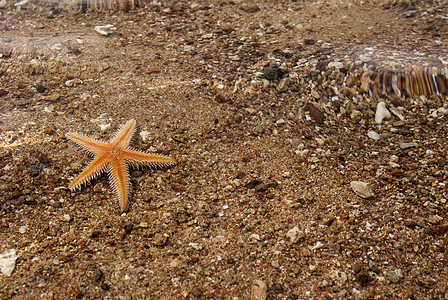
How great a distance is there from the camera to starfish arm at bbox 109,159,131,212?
2.63 meters

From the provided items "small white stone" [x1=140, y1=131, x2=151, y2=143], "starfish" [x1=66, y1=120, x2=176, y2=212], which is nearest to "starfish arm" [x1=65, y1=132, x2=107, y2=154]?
"starfish" [x1=66, y1=120, x2=176, y2=212]

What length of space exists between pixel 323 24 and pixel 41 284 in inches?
156

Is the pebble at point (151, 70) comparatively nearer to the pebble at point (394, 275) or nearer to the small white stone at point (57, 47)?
the small white stone at point (57, 47)

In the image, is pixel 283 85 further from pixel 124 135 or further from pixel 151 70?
pixel 124 135

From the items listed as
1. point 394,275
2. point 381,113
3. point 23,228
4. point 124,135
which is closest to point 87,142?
point 124,135

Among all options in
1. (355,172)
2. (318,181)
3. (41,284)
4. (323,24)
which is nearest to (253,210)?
(318,181)

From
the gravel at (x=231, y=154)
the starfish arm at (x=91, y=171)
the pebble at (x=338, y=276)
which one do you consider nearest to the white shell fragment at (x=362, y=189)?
the gravel at (x=231, y=154)

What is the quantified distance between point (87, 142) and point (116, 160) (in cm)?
35

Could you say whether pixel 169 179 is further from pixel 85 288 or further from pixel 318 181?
pixel 318 181

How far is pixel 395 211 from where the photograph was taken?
2.56 meters

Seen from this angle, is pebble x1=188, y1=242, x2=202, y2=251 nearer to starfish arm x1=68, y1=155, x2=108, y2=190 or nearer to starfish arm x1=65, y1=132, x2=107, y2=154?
starfish arm x1=68, y1=155, x2=108, y2=190

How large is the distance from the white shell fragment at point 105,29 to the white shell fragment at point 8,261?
9.29 ft

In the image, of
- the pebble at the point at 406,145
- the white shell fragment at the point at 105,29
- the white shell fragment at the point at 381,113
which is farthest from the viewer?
the white shell fragment at the point at 105,29

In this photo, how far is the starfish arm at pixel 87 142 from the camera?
286 cm
